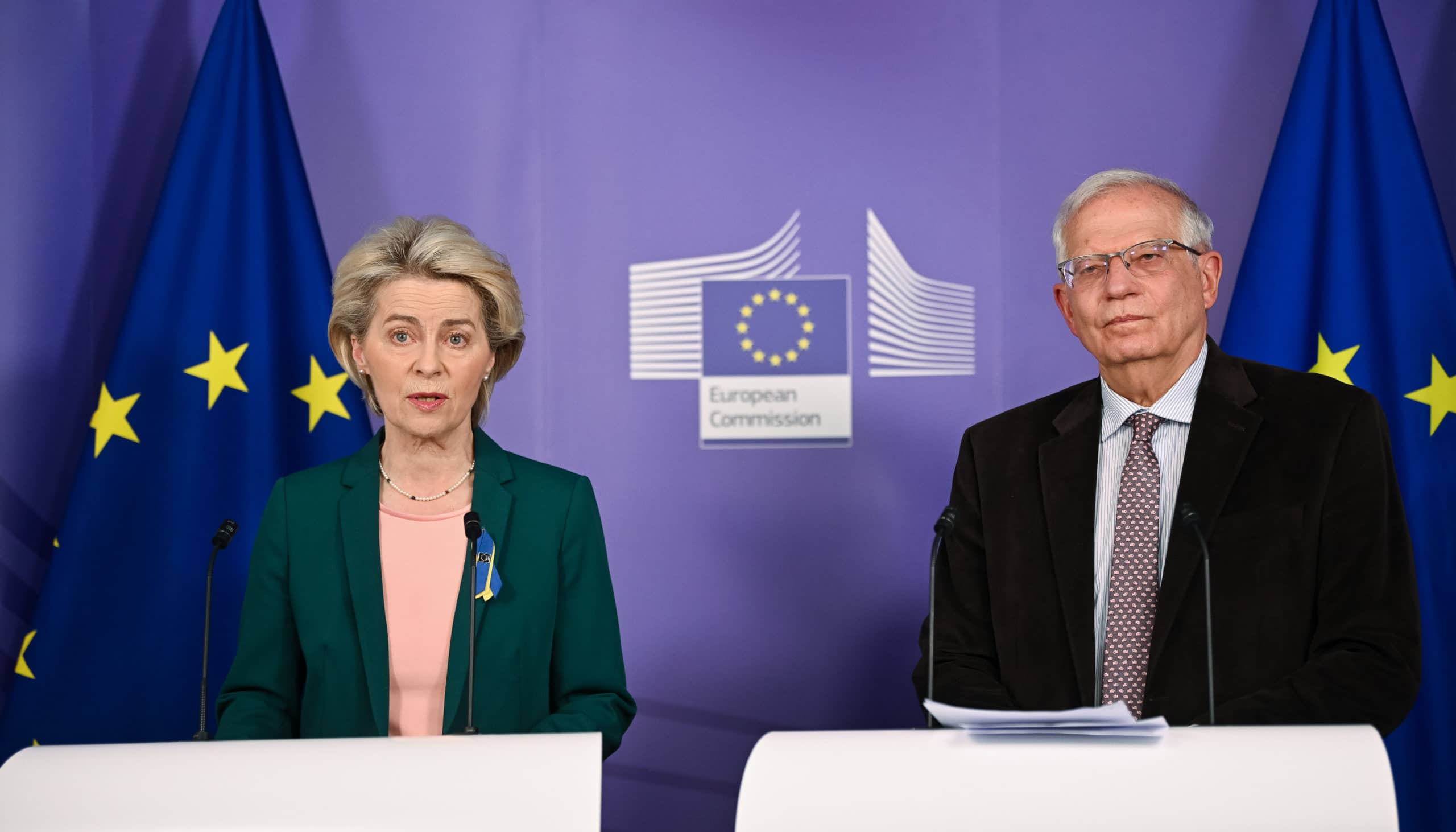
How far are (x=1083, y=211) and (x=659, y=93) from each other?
1590 millimetres

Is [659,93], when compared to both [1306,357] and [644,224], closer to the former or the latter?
[644,224]

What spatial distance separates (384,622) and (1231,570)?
155 centimetres

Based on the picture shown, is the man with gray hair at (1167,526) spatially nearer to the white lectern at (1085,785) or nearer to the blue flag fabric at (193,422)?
the white lectern at (1085,785)

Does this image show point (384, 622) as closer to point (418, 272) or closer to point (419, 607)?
point (419, 607)

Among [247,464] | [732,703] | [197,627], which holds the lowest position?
[732,703]

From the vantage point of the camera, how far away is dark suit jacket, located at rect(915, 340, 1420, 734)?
2.07 meters

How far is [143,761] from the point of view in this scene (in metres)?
1.54

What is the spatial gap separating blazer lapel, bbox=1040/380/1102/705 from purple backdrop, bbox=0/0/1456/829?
1098 millimetres

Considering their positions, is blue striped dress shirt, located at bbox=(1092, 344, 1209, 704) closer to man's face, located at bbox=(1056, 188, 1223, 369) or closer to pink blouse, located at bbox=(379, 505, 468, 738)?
man's face, located at bbox=(1056, 188, 1223, 369)

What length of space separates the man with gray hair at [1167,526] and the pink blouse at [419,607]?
905 mm

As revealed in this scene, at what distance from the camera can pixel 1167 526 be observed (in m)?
2.32

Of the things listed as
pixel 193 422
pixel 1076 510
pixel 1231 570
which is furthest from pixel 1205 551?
pixel 193 422

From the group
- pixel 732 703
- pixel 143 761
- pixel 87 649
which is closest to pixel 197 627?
pixel 87 649

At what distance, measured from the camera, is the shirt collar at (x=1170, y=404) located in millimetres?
2414
